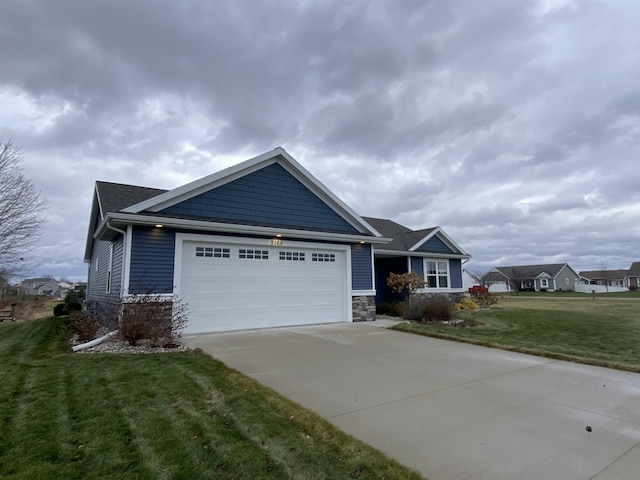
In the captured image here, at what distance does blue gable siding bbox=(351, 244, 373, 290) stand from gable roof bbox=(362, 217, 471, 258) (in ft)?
9.69

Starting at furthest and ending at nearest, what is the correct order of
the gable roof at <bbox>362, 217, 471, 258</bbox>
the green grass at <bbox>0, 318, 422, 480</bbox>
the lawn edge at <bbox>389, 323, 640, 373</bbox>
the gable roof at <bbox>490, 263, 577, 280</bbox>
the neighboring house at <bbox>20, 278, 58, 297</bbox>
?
the neighboring house at <bbox>20, 278, 58, 297</bbox> → the gable roof at <bbox>490, 263, 577, 280</bbox> → the gable roof at <bbox>362, 217, 471, 258</bbox> → the lawn edge at <bbox>389, 323, 640, 373</bbox> → the green grass at <bbox>0, 318, 422, 480</bbox>

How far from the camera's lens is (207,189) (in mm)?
10562

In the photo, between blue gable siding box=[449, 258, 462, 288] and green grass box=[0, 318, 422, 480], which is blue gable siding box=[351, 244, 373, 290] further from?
green grass box=[0, 318, 422, 480]

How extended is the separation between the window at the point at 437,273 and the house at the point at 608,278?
67.9 metres

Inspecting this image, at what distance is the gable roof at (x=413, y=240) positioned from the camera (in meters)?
17.5

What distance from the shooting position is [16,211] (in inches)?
651

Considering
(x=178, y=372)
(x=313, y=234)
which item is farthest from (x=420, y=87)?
(x=178, y=372)

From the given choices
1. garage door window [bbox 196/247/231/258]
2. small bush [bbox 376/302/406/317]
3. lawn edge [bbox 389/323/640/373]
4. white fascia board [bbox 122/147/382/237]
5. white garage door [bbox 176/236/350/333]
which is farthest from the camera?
small bush [bbox 376/302/406/317]

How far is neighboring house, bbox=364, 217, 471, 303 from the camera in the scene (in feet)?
58.3

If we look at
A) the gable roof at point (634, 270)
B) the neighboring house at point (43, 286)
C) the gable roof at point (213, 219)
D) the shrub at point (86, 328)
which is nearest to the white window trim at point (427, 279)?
the gable roof at point (213, 219)

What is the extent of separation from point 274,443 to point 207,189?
27.6ft

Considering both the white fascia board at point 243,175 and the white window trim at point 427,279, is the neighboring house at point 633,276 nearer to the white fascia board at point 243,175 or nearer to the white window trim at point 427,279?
the white window trim at point 427,279

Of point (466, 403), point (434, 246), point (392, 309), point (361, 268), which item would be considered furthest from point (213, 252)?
point (434, 246)

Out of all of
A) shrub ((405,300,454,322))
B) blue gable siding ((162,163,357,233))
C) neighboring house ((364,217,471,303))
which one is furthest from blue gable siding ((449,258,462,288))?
blue gable siding ((162,163,357,233))
